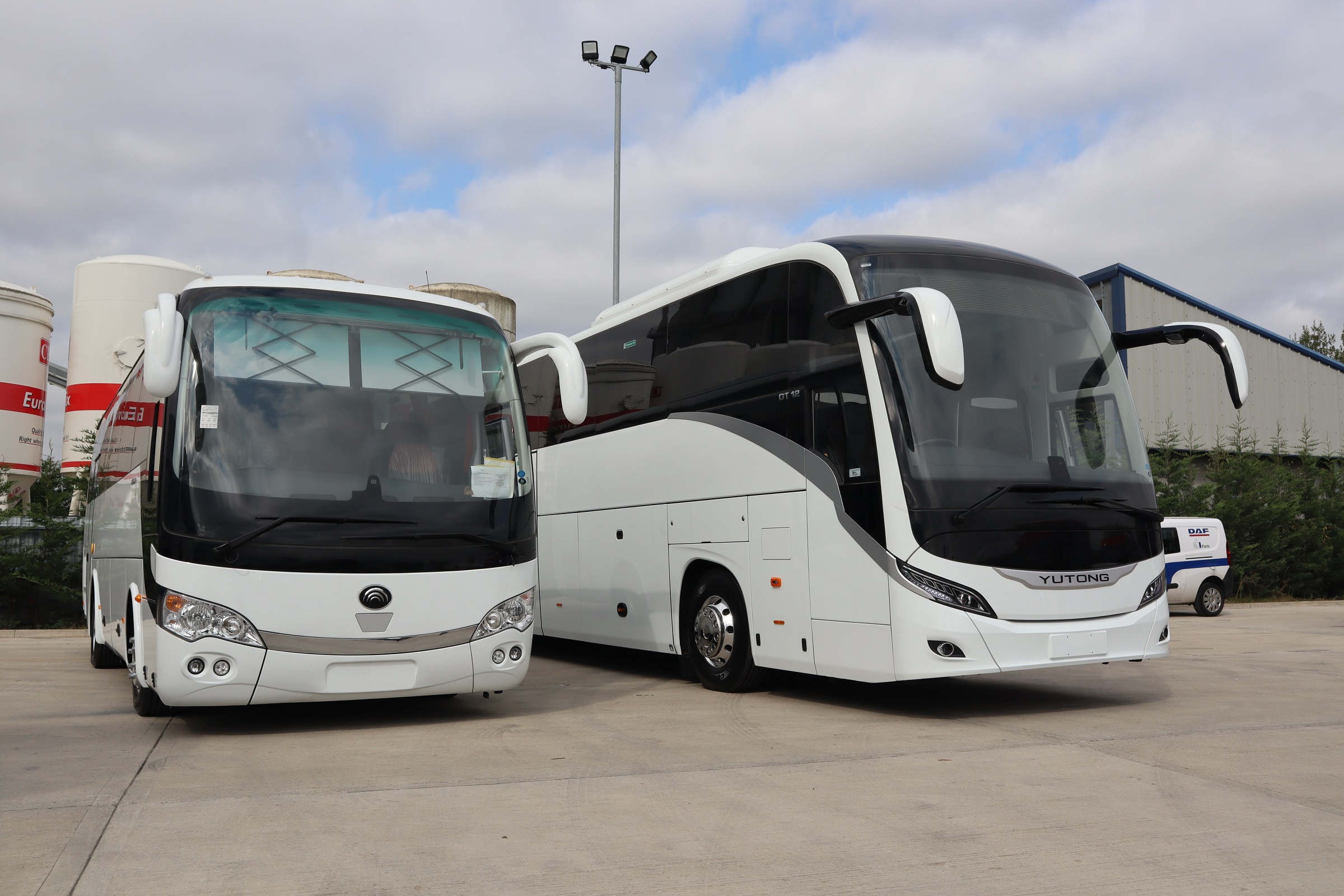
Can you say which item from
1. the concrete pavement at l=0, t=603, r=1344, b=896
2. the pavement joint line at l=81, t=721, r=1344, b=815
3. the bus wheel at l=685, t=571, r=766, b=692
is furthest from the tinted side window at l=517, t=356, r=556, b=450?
the pavement joint line at l=81, t=721, r=1344, b=815

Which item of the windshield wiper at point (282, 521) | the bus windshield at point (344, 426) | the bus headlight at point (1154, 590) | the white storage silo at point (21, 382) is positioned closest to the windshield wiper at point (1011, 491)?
the bus headlight at point (1154, 590)

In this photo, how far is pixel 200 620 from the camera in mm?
7734

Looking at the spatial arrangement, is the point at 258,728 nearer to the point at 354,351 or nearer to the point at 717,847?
the point at 354,351

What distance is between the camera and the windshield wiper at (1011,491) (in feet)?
26.7

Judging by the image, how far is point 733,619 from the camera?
33.3ft

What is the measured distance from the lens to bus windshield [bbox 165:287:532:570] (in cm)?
793

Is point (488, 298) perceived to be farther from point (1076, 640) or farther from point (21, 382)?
point (1076, 640)

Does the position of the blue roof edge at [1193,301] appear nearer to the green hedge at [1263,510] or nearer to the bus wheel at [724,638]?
the green hedge at [1263,510]

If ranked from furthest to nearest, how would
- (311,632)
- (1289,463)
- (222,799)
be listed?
(1289,463) < (311,632) < (222,799)

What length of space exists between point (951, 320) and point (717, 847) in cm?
379

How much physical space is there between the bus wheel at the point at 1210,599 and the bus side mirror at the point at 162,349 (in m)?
20.3

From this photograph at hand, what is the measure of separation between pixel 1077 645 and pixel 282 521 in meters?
5.57

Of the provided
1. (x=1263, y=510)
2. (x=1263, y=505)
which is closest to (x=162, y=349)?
(x=1263, y=510)

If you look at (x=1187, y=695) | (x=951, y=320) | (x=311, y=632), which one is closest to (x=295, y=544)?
(x=311, y=632)
